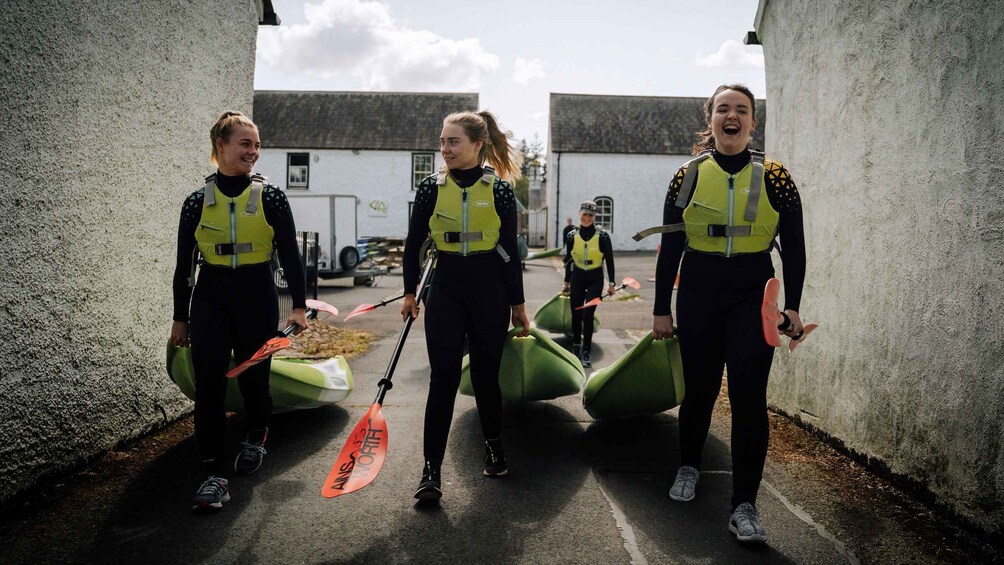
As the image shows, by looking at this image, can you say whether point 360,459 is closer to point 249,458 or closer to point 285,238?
point 249,458

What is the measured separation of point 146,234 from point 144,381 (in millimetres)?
1028

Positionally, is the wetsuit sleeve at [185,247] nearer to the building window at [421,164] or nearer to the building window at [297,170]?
the building window at [421,164]

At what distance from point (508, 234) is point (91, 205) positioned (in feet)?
8.32

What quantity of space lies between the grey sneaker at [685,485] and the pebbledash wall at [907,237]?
1.18 metres

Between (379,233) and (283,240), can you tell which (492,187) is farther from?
(379,233)

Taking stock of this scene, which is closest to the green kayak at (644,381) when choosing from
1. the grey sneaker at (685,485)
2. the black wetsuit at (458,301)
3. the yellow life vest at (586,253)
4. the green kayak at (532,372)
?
the green kayak at (532,372)

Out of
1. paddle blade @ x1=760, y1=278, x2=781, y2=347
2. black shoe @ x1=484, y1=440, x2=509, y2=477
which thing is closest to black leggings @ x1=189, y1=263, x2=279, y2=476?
black shoe @ x1=484, y1=440, x2=509, y2=477

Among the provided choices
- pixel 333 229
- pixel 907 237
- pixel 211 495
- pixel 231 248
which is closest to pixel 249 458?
pixel 211 495

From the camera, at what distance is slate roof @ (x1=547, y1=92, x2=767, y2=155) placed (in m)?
34.5

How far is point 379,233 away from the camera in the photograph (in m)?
32.2

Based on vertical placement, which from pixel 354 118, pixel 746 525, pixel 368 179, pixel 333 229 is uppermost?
pixel 354 118

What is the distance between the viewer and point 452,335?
3.57m

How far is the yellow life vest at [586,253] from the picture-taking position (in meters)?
7.83

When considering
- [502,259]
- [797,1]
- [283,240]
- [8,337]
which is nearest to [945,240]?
[502,259]
